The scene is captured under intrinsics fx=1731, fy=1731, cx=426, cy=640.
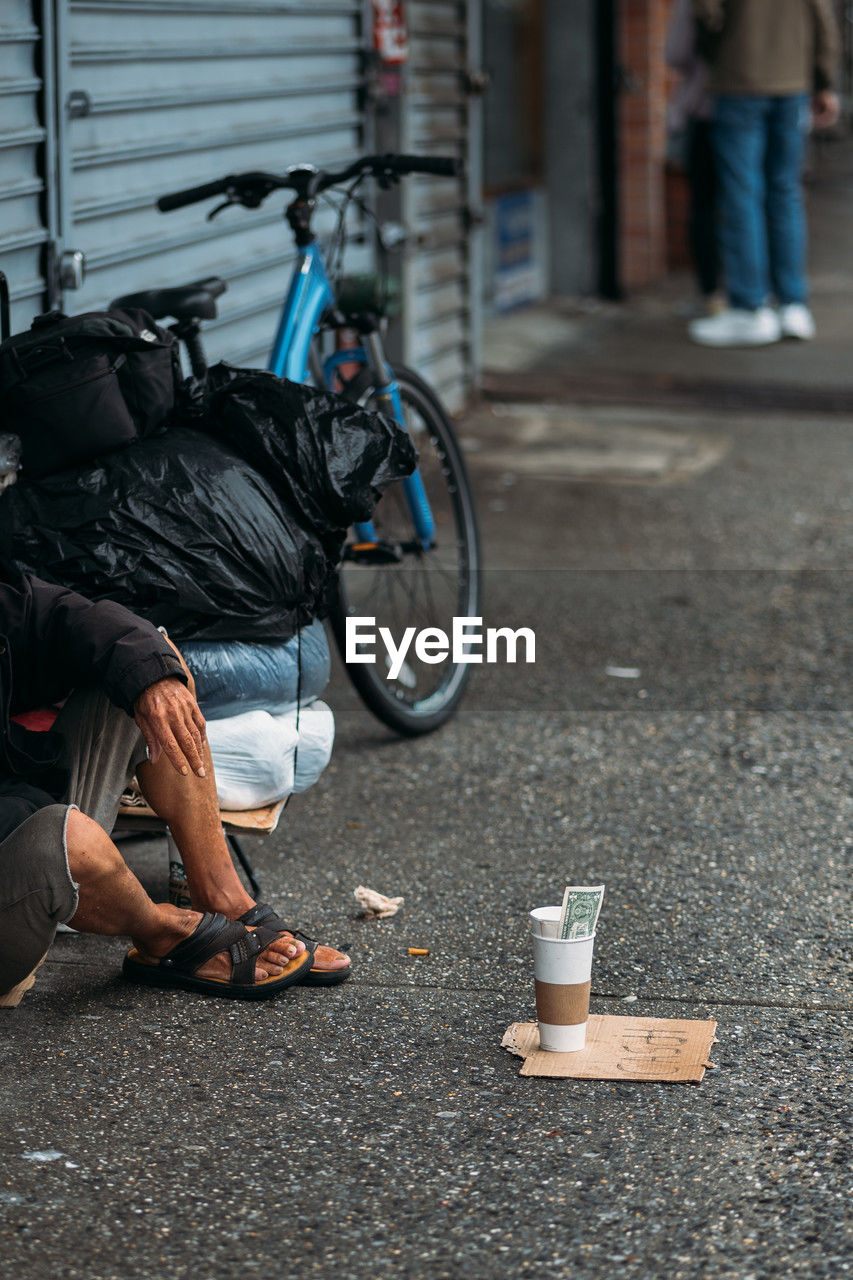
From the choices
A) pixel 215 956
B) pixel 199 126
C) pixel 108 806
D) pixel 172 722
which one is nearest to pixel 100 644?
pixel 172 722

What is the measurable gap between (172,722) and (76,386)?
2.61ft

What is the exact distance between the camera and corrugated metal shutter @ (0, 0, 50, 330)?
174 inches

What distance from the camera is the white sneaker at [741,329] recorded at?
10.0 m

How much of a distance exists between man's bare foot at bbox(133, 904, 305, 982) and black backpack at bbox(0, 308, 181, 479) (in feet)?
3.10

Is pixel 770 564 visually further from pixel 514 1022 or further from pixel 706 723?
pixel 514 1022

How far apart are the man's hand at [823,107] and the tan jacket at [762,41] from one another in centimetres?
26

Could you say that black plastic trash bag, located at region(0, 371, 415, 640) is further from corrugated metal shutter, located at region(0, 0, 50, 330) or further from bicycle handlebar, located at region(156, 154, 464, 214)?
corrugated metal shutter, located at region(0, 0, 50, 330)

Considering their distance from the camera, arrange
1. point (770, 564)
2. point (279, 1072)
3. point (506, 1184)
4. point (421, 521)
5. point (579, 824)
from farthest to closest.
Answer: point (770, 564) → point (421, 521) → point (579, 824) → point (279, 1072) → point (506, 1184)

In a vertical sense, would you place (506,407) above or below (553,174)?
below

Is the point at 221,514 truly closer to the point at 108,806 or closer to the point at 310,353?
the point at 108,806

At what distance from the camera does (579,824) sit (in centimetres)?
417

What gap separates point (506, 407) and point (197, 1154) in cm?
645

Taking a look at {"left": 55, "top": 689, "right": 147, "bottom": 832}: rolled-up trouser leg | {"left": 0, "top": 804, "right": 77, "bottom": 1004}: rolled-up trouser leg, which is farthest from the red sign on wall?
{"left": 0, "top": 804, "right": 77, "bottom": 1004}: rolled-up trouser leg

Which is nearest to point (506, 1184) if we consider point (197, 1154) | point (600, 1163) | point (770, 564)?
point (600, 1163)
